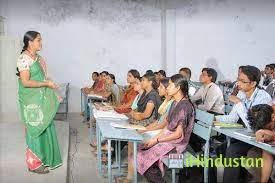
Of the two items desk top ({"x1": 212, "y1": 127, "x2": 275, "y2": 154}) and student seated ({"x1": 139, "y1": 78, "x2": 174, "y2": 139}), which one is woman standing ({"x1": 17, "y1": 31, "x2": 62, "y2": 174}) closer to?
student seated ({"x1": 139, "y1": 78, "x2": 174, "y2": 139})

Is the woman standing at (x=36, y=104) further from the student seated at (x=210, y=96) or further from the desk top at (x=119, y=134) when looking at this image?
the student seated at (x=210, y=96)

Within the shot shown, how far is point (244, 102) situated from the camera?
331 centimetres

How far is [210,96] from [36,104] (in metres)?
2.41

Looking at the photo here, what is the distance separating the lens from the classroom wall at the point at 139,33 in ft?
27.0

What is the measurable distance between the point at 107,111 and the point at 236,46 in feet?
18.0

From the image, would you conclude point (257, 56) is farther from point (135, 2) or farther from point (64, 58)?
point (64, 58)

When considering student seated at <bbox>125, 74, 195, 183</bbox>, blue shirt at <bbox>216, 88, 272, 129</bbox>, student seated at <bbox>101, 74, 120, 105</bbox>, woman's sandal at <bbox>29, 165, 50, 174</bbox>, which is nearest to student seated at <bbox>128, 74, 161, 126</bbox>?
student seated at <bbox>125, 74, 195, 183</bbox>

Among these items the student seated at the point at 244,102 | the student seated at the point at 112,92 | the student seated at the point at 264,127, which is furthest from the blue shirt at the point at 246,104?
the student seated at the point at 112,92

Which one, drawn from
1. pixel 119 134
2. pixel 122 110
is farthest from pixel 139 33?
pixel 119 134

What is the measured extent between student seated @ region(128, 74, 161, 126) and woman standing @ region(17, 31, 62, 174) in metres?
0.84

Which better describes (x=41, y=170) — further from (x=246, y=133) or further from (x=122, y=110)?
(x=246, y=133)

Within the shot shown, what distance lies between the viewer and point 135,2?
8500 mm

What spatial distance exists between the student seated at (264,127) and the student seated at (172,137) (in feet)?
1.72

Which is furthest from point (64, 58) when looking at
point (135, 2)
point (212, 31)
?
point (212, 31)
